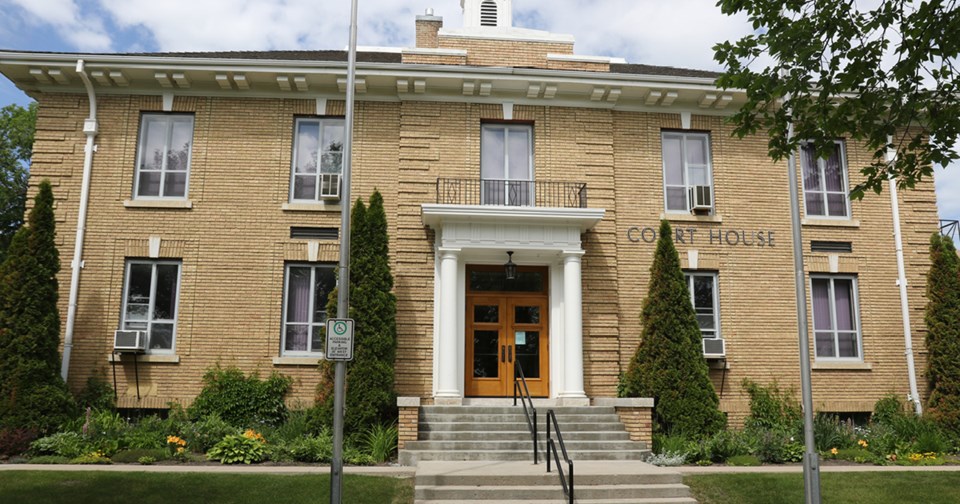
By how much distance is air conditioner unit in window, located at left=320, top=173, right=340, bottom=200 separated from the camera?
15.5m

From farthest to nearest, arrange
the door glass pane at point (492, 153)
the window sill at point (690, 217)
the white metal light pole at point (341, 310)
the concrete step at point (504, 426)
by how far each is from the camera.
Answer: the window sill at point (690, 217) < the door glass pane at point (492, 153) < the concrete step at point (504, 426) < the white metal light pole at point (341, 310)

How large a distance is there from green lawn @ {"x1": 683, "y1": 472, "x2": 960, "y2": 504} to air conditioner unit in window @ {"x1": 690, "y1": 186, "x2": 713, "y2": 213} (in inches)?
252

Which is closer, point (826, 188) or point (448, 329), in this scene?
point (448, 329)

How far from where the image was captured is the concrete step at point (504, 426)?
13.0 m

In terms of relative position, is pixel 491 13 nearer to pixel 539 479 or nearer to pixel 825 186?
pixel 825 186

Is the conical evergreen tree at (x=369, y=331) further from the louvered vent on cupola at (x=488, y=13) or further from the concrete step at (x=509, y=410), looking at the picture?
the louvered vent on cupola at (x=488, y=13)

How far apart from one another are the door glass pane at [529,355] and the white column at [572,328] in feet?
2.82

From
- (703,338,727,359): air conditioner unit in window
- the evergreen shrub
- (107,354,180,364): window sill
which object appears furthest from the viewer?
(703,338,727,359): air conditioner unit in window

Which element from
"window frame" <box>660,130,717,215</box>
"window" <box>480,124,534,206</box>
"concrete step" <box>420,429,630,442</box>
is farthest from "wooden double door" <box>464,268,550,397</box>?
"window frame" <box>660,130,717,215</box>

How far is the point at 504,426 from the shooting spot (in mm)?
13148

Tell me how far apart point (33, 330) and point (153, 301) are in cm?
238

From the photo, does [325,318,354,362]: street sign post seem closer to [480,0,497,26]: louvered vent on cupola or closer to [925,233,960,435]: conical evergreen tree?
[925,233,960,435]: conical evergreen tree

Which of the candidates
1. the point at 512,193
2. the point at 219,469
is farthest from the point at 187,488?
the point at 512,193

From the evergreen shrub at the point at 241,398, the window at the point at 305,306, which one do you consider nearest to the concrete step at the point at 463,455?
the evergreen shrub at the point at 241,398
